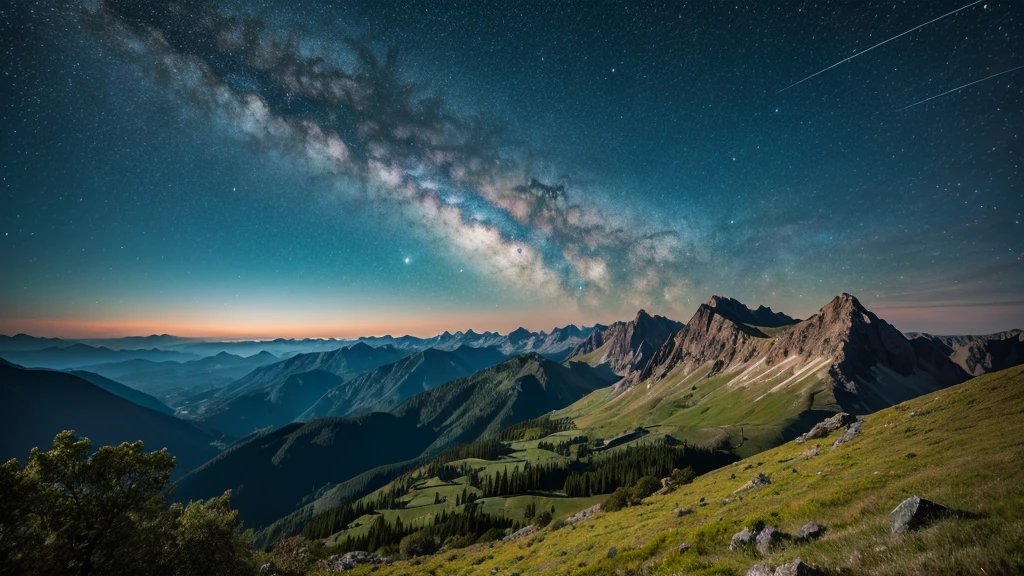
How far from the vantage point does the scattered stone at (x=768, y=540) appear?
15703 mm

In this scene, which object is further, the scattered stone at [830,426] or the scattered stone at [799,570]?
the scattered stone at [830,426]

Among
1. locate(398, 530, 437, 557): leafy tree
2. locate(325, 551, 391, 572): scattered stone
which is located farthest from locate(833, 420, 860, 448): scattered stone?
locate(398, 530, 437, 557): leafy tree

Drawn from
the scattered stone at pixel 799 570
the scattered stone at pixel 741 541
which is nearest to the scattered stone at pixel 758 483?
the scattered stone at pixel 741 541

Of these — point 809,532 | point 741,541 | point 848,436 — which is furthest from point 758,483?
point 809,532

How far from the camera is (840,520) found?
1680 cm

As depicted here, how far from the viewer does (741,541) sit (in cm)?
1769

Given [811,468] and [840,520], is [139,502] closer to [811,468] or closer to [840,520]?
[840,520]

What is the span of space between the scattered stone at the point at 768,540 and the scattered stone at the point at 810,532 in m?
0.85

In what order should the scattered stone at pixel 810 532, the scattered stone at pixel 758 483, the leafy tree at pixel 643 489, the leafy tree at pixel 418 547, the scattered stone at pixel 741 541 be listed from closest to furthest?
the scattered stone at pixel 810 532, the scattered stone at pixel 741 541, the scattered stone at pixel 758 483, the leafy tree at pixel 643 489, the leafy tree at pixel 418 547

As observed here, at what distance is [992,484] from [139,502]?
53.3 metres

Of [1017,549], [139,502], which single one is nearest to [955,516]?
[1017,549]

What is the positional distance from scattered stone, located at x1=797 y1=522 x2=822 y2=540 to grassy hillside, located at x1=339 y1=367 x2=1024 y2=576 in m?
0.34

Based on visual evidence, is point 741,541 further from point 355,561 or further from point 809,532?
point 355,561

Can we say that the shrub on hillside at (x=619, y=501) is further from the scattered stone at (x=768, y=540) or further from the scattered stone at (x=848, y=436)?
the scattered stone at (x=768, y=540)
